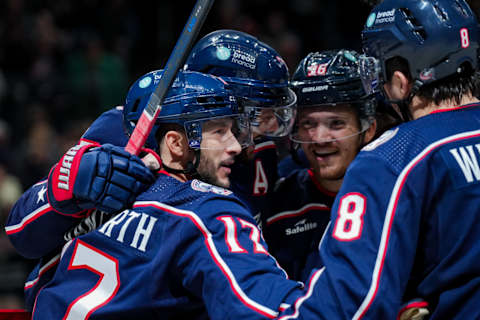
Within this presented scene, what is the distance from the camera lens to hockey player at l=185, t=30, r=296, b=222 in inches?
132

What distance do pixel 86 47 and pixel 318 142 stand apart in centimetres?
513

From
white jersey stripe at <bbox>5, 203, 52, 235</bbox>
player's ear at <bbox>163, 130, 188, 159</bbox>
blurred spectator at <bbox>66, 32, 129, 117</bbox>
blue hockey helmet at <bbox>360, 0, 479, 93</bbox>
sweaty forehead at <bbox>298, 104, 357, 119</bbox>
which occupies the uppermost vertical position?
blue hockey helmet at <bbox>360, 0, 479, 93</bbox>

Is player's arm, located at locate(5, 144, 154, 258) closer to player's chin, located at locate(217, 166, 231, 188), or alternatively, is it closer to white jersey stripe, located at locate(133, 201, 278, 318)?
white jersey stripe, located at locate(133, 201, 278, 318)

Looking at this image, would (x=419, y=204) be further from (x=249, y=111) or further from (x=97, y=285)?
(x=249, y=111)

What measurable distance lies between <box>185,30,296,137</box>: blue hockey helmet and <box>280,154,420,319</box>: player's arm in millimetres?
1273

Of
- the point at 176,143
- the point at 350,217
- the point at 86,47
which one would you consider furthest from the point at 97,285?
the point at 86,47

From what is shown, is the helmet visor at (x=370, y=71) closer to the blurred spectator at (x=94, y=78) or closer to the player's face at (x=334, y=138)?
the player's face at (x=334, y=138)

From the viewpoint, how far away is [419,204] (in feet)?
6.85

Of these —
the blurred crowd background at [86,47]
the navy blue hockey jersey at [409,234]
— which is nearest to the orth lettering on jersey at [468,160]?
the navy blue hockey jersey at [409,234]

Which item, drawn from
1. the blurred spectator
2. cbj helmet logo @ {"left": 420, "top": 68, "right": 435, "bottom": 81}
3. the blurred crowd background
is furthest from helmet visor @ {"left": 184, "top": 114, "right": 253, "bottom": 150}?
the blurred spectator

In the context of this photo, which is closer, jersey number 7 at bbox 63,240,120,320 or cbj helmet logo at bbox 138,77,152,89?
jersey number 7 at bbox 63,240,120,320

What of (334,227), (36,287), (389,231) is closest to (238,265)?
(334,227)

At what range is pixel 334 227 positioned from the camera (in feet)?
7.16

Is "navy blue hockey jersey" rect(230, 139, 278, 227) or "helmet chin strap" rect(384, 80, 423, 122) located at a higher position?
"helmet chin strap" rect(384, 80, 423, 122)
